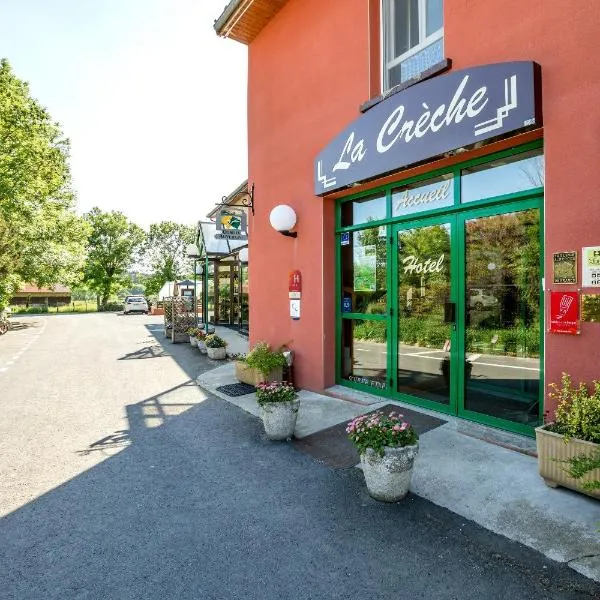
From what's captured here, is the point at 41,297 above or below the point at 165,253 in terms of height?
below

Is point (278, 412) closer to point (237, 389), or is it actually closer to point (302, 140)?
point (237, 389)

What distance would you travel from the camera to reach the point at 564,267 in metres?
3.64

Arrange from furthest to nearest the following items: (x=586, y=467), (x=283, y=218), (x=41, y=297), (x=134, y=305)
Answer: (x=41, y=297) < (x=134, y=305) < (x=283, y=218) < (x=586, y=467)

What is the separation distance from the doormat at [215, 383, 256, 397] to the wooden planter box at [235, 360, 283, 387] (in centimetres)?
11

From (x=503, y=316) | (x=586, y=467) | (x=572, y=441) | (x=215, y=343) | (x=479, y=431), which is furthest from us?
(x=215, y=343)

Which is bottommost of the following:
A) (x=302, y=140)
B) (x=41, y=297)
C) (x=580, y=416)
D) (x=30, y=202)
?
(x=580, y=416)

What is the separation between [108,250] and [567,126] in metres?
51.9

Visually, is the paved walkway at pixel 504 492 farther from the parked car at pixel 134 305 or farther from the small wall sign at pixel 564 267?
the parked car at pixel 134 305

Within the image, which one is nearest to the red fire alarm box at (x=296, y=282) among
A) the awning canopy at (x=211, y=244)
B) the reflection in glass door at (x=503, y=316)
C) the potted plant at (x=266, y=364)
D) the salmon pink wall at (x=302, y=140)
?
the salmon pink wall at (x=302, y=140)

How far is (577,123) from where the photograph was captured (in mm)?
3502

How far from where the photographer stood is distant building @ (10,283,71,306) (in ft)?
175

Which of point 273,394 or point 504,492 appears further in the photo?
point 273,394

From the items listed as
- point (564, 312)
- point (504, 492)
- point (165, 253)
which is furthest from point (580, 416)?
point (165, 253)

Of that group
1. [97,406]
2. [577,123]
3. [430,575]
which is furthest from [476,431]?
[97,406]
